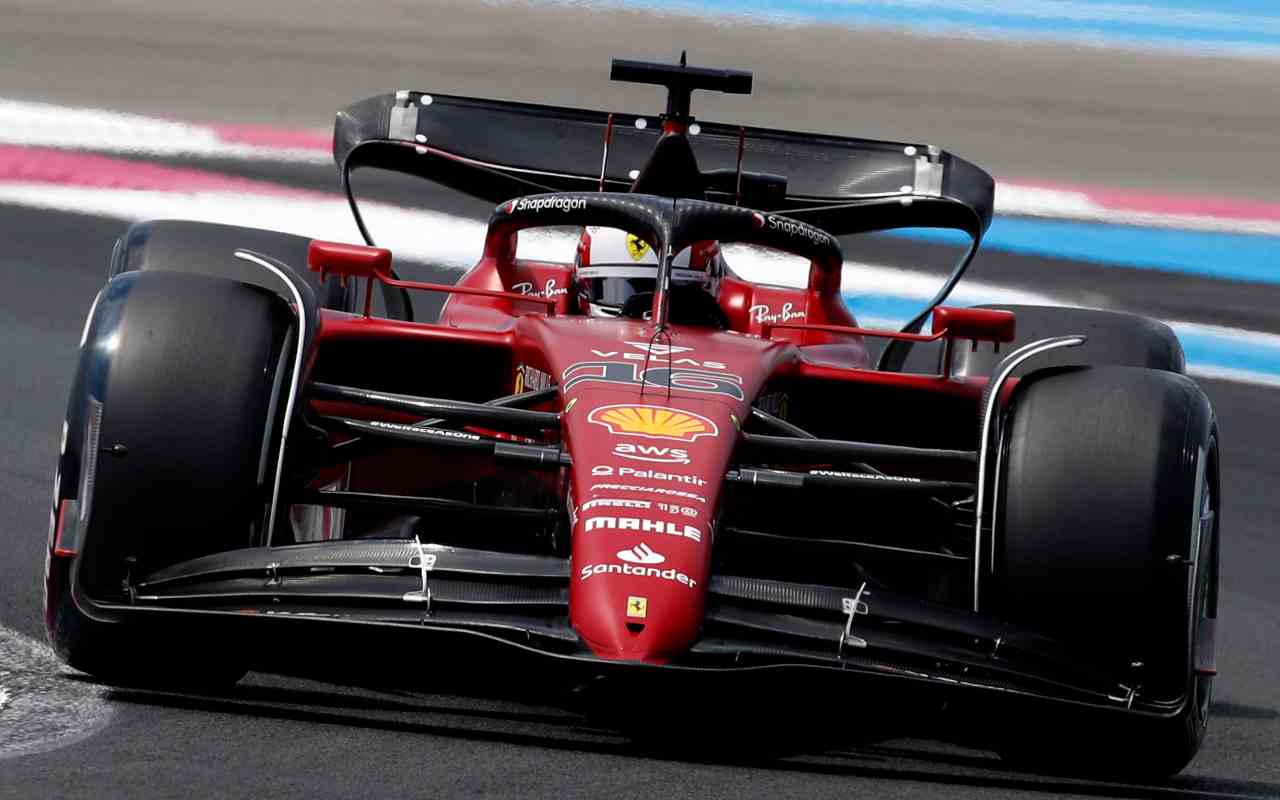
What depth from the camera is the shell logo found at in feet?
16.8

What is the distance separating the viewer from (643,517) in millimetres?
4781

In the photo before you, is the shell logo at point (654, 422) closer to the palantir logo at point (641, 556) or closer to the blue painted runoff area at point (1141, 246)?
the palantir logo at point (641, 556)

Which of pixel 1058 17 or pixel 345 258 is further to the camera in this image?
pixel 1058 17

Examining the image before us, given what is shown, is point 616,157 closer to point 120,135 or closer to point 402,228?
point 402,228

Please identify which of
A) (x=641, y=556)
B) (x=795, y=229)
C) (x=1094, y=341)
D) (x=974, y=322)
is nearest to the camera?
(x=641, y=556)

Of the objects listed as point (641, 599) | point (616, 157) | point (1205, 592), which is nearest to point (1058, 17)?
point (616, 157)

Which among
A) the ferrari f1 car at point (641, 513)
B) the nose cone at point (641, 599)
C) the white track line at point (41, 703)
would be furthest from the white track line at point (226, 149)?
the nose cone at point (641, 599)

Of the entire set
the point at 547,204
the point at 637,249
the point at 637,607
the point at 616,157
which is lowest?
the point at 637,607

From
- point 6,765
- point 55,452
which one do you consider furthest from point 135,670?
point 55,452

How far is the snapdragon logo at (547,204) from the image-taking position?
6535 millimetres

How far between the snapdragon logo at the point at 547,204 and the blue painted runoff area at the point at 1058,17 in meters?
11.3

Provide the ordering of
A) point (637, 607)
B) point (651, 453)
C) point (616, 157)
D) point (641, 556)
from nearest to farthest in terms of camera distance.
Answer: point (637, 607), point (641, 556), point (651, 453), point (616, 157)

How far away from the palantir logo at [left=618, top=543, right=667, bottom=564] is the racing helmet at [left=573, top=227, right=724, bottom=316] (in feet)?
7.22

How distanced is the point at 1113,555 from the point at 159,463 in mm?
2217
